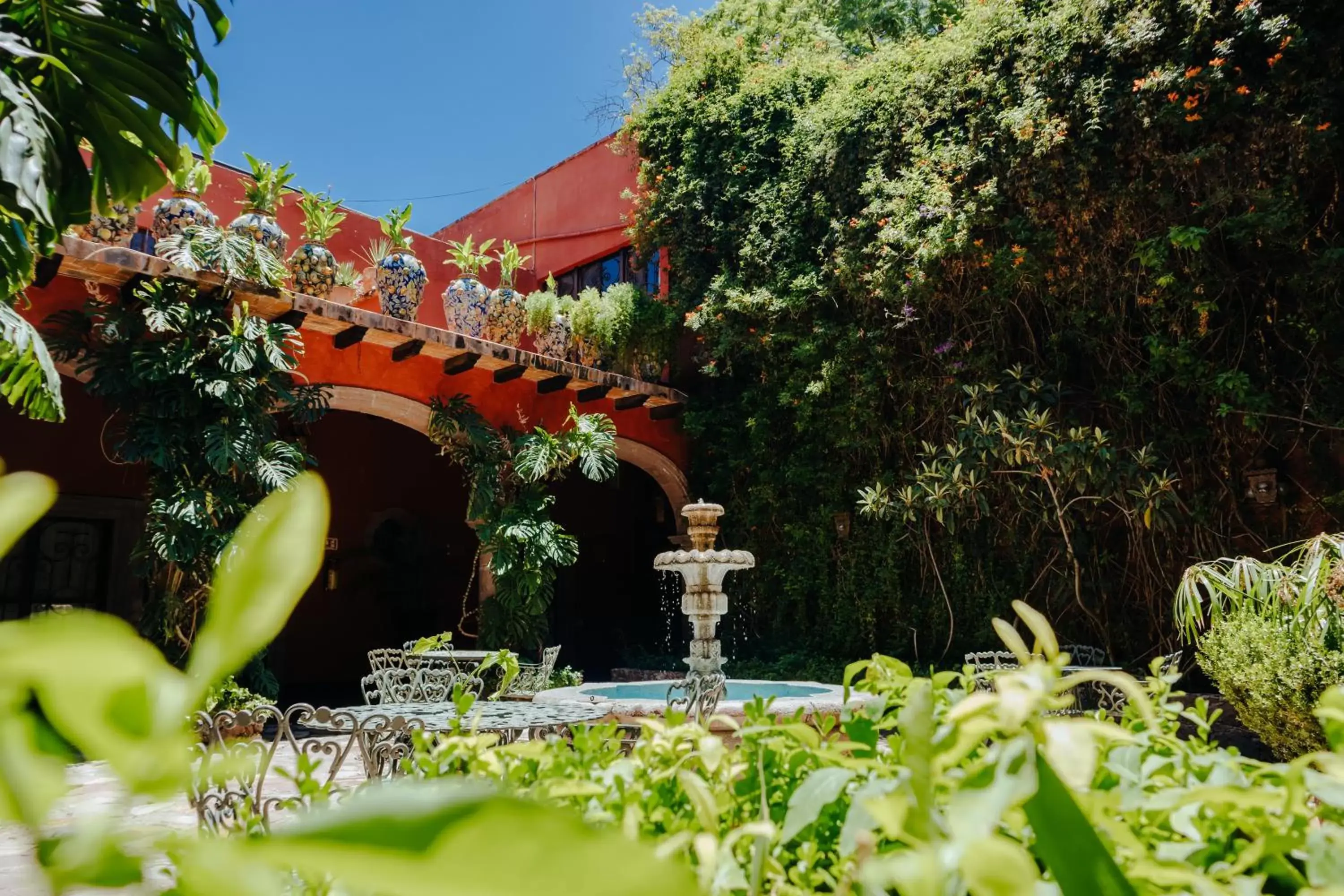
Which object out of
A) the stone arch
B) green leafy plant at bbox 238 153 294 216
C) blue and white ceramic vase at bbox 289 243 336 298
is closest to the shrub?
the stone arch

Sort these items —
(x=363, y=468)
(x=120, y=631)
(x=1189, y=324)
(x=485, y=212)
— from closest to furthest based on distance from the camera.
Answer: (x=120, y=631) < (x=1189, y=324) < (x=363, y=468) < (x=485, y=212)

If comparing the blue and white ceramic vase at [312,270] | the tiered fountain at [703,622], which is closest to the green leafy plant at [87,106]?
the tiered fountain at [703,622]

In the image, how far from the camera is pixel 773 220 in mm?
8570

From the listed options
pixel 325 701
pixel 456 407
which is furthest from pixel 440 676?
pixel 325 701

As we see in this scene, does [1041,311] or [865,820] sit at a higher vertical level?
[1041,311]

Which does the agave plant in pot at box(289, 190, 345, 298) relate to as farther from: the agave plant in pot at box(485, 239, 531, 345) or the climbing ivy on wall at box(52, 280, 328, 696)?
the agave plant in pot at box(485, 239, 531, 345)

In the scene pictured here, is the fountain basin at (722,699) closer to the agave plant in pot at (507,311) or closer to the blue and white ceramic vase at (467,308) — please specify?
the agave plant in pot at (507,311)

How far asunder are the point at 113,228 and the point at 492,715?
16.2 ft

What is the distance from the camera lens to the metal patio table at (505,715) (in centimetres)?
323

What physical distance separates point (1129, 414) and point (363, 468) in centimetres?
819

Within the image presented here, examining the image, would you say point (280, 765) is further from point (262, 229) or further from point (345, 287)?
point (345, 287)

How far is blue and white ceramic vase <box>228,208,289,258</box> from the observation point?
22.9ft

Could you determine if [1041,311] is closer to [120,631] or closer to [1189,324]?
Answer: [1189,324]

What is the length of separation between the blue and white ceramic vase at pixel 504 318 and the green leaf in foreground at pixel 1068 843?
323 inches
